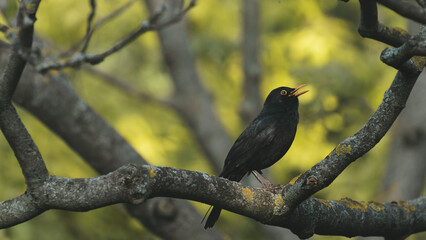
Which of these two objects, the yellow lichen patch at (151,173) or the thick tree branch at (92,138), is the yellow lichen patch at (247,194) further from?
the thick tree branch at (92,138)

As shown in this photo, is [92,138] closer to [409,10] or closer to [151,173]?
[151,173]

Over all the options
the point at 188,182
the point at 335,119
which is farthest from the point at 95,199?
the point at 335,119

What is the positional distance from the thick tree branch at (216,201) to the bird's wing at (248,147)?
1.23 m

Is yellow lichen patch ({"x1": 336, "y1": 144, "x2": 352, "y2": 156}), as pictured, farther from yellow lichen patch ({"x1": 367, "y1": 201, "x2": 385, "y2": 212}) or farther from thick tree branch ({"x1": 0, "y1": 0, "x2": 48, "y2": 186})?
thick tree branch ({"x1": 0, "y1": 0, "x2": 48, "y2": 186})

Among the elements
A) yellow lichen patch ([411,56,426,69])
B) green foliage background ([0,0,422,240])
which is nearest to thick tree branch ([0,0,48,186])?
yellow lichen patch ([411,56,426,69])

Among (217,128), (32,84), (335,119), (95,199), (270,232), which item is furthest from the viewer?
(335,119)

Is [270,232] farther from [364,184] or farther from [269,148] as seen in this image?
[364,184]

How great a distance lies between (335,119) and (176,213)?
12.9 ft

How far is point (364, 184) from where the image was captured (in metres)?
9.28

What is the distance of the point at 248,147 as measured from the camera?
16.7ft

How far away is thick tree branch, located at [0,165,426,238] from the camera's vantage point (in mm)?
2881

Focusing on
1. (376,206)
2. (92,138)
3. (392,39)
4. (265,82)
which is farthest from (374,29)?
(265,82)

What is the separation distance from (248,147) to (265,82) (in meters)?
5.10

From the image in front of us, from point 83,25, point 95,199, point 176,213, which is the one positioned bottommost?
point 176,213
